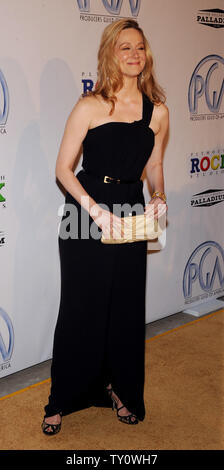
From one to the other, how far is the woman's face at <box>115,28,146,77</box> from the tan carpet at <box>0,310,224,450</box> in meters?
1.60

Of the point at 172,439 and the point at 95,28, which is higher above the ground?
the point at 95,28

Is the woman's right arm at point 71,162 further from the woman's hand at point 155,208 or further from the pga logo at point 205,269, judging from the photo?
the pga logo at point 205,269

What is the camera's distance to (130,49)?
7.64ft

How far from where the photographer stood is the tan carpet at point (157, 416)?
254 cm

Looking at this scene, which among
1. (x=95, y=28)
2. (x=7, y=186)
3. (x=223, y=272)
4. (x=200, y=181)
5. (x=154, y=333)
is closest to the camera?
(x=7, y=186)

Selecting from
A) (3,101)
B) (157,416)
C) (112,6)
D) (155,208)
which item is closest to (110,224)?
(155,208)

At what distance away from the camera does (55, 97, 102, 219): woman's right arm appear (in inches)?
92.0

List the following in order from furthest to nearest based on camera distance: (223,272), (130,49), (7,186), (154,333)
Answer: (223,272) → (154,333) → (7,186) → (130,49)

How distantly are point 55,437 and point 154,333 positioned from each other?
1.31 metres

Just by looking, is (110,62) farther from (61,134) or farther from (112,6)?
(112,6)

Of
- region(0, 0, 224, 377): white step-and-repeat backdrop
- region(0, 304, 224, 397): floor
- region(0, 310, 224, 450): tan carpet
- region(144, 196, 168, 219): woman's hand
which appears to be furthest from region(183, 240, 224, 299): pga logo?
region(144, 196, 168, 219): woman's hand

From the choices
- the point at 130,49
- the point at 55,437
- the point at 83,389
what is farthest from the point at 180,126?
the point at 55,437

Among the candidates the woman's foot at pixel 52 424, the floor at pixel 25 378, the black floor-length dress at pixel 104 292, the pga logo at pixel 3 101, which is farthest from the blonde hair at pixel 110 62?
the floor at pixel 25 378
